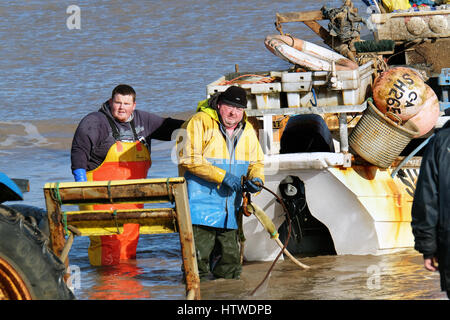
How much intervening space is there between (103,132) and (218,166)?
1246 mm

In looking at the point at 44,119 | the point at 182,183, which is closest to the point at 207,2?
the point at 44,119

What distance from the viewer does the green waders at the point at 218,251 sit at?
21.7ft

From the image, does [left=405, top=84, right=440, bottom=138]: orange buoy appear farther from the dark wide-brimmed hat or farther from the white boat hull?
the dark wide-brimmed hat

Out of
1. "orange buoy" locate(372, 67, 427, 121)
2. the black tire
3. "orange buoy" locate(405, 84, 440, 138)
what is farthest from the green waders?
the black tire

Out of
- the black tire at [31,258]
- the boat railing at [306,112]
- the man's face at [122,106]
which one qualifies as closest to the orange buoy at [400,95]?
the boat railing at [306,112]

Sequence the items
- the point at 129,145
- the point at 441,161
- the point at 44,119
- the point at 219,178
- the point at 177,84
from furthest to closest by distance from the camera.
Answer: the point at 177,84, the point at 44,119, the point at 129,145, the point at 219,178, the point at 441,161

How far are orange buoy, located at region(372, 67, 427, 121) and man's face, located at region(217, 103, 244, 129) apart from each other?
1491 mm

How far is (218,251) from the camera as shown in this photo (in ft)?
22.6

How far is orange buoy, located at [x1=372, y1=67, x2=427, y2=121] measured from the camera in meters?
7.36

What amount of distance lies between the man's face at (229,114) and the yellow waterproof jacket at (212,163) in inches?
2.4

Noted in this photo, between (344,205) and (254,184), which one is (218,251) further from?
(344,205)

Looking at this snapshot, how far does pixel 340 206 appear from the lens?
24.6 feet

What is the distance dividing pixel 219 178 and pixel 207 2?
22.5m
